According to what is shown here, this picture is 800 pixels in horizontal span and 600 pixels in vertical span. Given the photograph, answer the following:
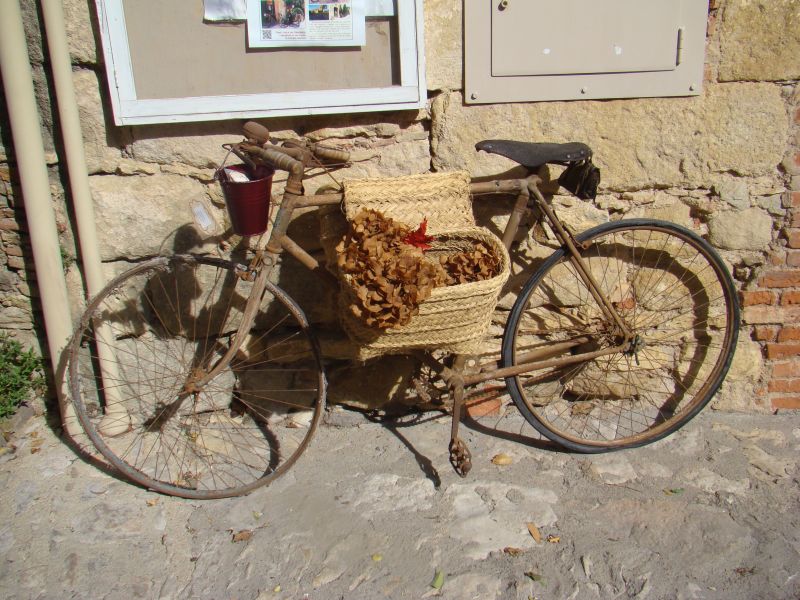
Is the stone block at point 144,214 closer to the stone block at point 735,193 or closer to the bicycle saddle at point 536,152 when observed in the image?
the bicycle saddle at point 536,152

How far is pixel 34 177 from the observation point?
2842 millimetres

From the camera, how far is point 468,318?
2.55 m

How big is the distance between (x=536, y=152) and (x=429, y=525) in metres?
1.57

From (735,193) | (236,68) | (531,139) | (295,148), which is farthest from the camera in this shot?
(735,193)

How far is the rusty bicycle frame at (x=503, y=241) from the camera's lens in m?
2.57

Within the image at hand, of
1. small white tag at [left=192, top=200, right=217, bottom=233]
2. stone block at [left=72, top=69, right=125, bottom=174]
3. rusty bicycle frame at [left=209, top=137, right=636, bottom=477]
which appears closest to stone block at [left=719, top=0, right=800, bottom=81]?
rusty bicycle frame at [left=209, top=137, right=636, bottom=477]

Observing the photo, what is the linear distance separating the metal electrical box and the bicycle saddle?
31cm

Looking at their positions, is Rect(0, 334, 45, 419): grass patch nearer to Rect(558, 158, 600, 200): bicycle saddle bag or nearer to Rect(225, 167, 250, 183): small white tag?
Rect(225, 167, 250, 183): small white tag

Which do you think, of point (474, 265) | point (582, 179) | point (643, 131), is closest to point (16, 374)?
point (474, 265)

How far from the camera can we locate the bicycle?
2.92 meters

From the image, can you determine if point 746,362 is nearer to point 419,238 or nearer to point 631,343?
point 631,343

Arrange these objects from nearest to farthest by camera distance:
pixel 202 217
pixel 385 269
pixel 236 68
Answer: pixel 385 269 < pixel 202 217 < pixel 236 68

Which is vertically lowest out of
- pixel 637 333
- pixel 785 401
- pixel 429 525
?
pixel 429 525

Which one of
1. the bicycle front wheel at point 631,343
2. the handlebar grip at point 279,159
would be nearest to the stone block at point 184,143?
the handlebar grip at point 279,159
